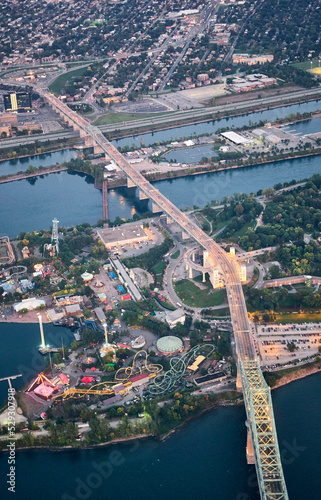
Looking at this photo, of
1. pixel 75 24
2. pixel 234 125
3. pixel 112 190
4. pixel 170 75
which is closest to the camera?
pixel 112 190

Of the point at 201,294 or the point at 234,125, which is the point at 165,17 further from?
the point at 201,294

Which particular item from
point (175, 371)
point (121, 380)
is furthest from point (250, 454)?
point (121, 380)

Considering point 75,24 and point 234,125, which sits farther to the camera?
point 75,24

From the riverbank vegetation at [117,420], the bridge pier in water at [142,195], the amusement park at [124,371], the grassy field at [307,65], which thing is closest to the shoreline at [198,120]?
the grassy field at [307,65]

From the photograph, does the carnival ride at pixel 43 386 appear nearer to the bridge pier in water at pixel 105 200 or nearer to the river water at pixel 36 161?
the bridge pier in water at pixel 105 200

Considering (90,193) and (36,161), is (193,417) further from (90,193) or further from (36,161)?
Result: (36,161)

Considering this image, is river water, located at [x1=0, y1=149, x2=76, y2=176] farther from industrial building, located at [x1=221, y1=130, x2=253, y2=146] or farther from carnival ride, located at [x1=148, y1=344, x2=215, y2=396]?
carnival ride, located at [x1=148, y1=344, x2=215, y2=396]

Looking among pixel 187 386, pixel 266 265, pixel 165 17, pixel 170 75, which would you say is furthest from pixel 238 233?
pixel 165 17
